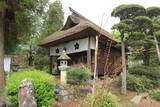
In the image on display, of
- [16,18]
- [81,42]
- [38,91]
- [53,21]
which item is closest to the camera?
[38,91]

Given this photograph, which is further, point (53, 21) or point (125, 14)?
point (53, 21)

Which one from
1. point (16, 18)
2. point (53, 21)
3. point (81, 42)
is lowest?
point (81, 42)

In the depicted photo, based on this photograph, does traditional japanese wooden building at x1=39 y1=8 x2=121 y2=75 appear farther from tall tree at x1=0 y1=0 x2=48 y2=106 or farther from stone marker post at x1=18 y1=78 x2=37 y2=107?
stone marker post at x1=18 y1=78 x2=37 y2=107

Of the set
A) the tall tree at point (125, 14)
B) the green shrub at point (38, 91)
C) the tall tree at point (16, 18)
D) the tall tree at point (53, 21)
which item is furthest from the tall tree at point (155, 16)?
the tall tree at point (53, 21)

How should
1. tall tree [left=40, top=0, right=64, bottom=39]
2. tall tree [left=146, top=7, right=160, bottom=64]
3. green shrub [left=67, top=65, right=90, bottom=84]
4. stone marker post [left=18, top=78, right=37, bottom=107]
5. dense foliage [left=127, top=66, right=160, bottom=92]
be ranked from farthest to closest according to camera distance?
tall tree [left=40, top=0, right=64, bottom=39]
tall tree [left=146, top=7, right=160, bottom=64]
dense foliage [left=127, top=66, right=160, bottom=92]
green shrub [left=67, top=65, right=90, bottom=84]
stone marker post [left=18, top=78, right=37, bottom=107]

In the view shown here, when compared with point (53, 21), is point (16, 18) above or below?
below

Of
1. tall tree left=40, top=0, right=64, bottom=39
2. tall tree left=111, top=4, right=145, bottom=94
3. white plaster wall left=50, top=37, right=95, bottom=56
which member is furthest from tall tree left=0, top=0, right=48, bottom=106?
tall tree left=40, top=0, right=64, bottom=39

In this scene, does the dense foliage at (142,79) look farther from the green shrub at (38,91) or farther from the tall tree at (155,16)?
the green shrub at (38,91)

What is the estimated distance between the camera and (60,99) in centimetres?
607

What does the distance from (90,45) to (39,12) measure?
13.0ft

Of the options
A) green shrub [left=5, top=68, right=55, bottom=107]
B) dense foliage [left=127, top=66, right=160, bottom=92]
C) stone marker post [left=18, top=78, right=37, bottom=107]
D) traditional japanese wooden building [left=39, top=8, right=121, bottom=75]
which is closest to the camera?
stone marker post [left=18, top=78, right=37, bottom=107]

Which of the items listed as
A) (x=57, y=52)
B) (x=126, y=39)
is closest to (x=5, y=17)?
(x=57, y=52)

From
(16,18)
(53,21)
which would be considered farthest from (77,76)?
(53,21)

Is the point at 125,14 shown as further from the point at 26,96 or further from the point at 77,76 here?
the point at 26,96
